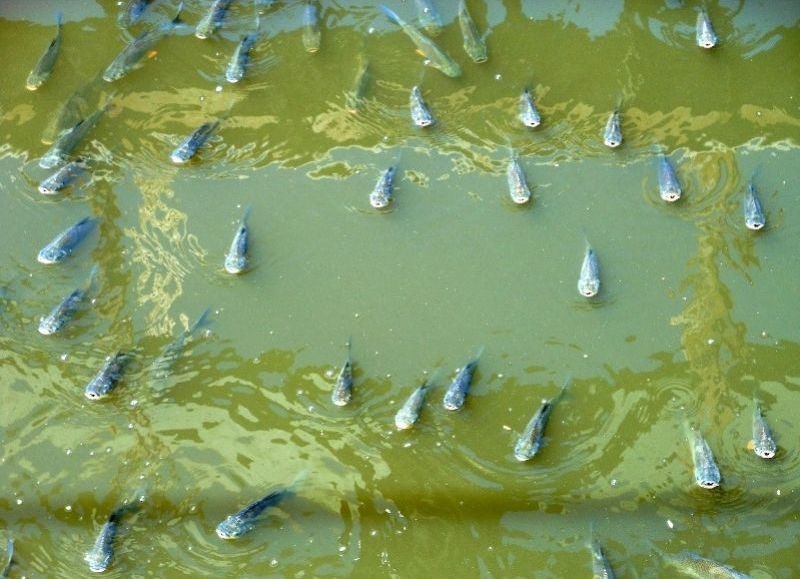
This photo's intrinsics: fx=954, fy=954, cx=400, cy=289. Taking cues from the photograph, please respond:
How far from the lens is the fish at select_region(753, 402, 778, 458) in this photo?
450cm

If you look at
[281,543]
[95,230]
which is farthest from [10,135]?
[281,543]

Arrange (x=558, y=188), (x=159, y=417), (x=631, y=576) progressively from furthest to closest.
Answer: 1. (x=558, y=188)
2. (x=159, y=417)
3. (x=631, y=576)

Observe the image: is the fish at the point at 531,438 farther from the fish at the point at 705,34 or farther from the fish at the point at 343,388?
the fish at the point at 705,34

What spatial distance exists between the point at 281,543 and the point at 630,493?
1.68 meters

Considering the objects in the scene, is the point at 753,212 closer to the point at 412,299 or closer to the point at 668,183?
the point at 668,183

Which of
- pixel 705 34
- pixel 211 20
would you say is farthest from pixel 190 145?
pixel 705 34

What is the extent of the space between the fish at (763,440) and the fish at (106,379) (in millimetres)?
3101

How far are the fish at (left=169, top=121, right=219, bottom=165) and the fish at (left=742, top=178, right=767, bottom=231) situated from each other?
9.41 ft

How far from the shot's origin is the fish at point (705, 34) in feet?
17.2

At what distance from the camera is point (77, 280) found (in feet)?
16.2

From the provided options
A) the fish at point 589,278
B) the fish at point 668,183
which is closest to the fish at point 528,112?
the fish at point 668,183

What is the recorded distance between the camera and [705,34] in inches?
207

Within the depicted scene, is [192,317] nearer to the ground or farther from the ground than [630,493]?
farther from the ground

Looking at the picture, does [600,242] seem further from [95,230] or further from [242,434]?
[95,230]
